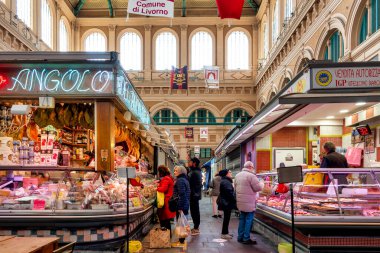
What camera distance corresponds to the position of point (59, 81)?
297 inches

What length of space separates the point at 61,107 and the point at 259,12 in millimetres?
26348

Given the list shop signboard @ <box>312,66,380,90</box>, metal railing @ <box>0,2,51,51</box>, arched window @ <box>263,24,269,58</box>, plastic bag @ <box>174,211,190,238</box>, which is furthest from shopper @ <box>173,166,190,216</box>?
arched window @ <box>263,24,269,58</box>

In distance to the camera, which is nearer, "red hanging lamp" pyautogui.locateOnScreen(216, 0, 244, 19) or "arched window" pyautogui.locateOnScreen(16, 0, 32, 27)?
"red hanging lamp" pyautogui.locateOnScreen(216, 0, 244, 19)

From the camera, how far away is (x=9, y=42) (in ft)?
63.0

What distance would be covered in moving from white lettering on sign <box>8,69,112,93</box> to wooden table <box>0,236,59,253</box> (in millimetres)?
4051

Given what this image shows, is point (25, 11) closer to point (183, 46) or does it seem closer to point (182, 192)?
point (183, 46)

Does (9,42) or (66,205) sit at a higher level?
(9,42)

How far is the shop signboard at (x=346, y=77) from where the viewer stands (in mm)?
6984

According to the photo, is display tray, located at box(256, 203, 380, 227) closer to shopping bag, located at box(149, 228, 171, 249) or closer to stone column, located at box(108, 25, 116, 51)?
shopping bag, located at box(149, 228, 171, 249)

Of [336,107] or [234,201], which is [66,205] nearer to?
[234,201]

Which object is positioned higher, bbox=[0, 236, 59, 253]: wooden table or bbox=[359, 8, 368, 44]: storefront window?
bbox=[359, 8, 368, 44]: storefront window

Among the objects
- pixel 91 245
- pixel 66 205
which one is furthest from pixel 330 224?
pixel 66 205

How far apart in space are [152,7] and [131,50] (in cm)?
2418

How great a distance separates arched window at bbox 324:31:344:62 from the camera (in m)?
14.8
